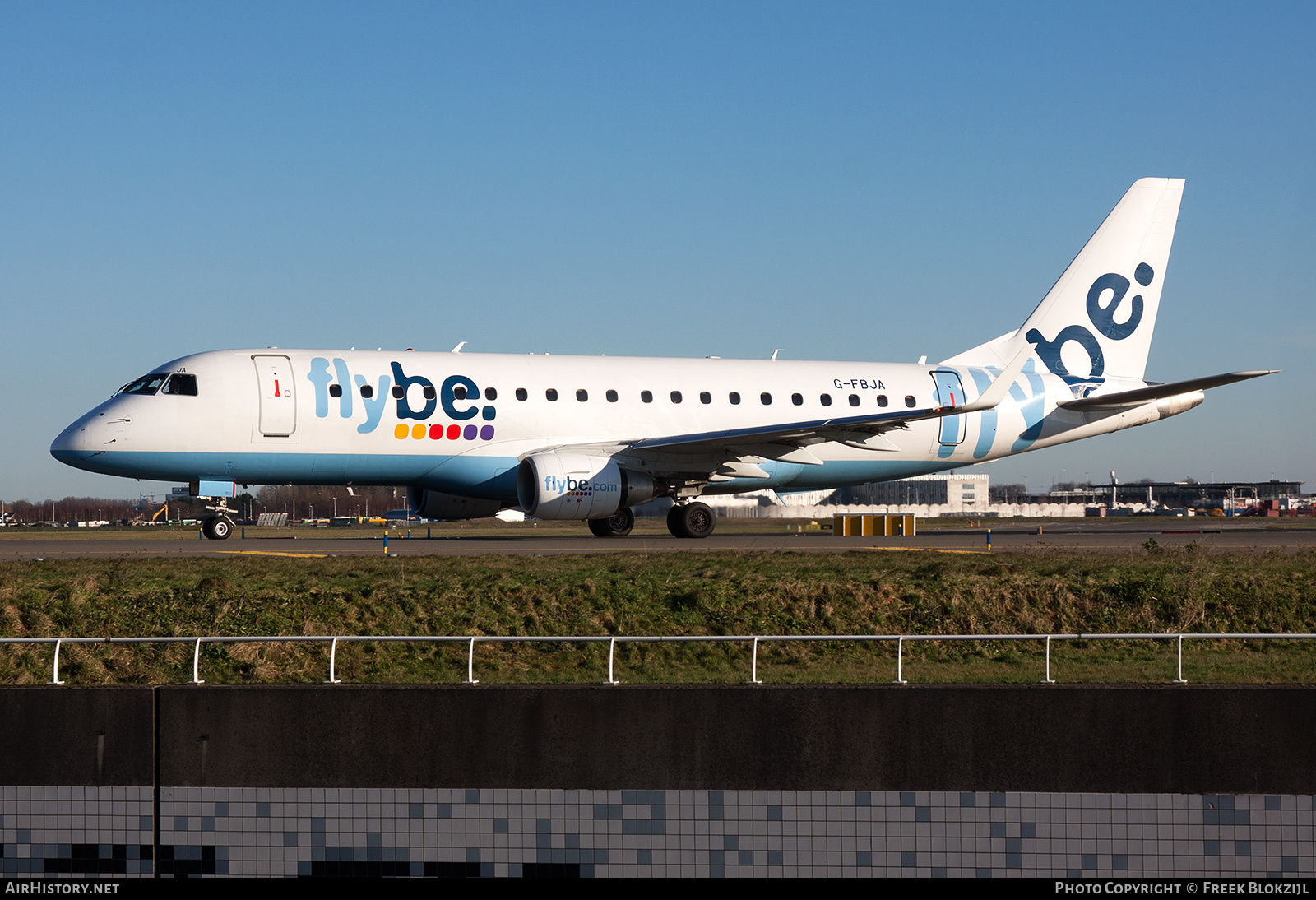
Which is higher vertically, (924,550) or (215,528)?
(215,528)

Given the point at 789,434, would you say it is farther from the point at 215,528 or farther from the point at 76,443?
the point at 76,443

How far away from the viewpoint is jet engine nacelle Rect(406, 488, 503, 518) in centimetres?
3152

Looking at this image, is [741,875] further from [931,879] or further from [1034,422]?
[1034,422]

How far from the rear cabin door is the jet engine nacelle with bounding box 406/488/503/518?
42.7 feet

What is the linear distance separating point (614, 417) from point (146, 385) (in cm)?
1120

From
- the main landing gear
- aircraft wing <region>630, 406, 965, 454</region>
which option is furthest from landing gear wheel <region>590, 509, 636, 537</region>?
the main landing gear

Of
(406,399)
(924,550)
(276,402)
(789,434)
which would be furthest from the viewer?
(789,434)

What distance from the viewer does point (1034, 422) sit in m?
36.2

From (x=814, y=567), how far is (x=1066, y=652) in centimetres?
559

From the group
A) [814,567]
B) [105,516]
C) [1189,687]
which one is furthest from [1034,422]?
[105,516]

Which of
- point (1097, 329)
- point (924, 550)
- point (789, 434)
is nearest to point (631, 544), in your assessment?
point (789, 434)

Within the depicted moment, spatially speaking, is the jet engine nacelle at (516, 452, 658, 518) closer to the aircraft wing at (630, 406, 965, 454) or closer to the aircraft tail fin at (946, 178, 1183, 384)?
the aircraft wing at (630, 406, 965, 454)

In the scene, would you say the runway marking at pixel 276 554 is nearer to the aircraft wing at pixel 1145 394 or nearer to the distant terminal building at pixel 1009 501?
the aircraft wing at pixel 1145 394

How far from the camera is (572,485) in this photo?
28.3 meters
